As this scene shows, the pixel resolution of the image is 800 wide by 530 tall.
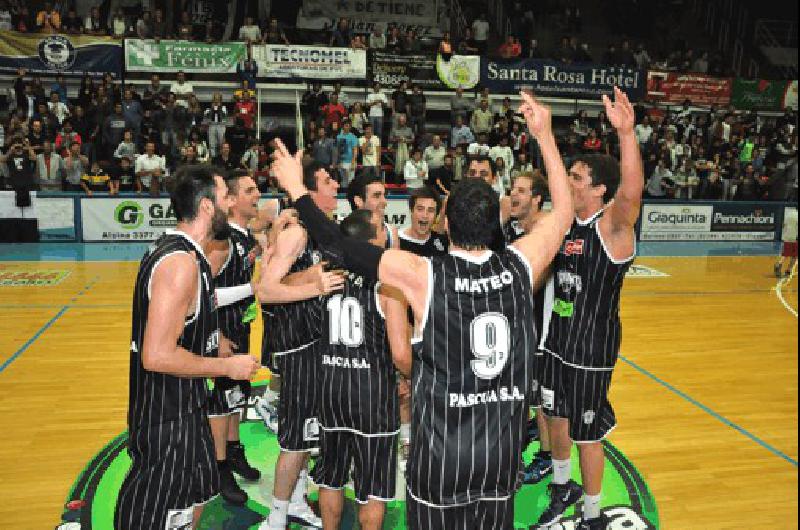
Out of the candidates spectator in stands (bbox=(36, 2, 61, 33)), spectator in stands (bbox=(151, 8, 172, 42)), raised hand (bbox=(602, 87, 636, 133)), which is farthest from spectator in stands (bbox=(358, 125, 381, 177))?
raised hand (bbox=(602, 87, 636, 133))

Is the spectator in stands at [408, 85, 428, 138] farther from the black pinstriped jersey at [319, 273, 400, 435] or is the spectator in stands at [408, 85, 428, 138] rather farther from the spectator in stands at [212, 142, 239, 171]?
the black pinstriped jersey at [319, 273, 400, 435]

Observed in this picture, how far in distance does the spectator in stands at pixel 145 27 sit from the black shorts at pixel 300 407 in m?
18.7

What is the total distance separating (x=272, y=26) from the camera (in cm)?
2202

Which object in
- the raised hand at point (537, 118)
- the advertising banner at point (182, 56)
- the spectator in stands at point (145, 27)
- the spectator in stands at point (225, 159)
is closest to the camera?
the raised hand at point (537, 118)

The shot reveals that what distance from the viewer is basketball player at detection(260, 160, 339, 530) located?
4.64 meters

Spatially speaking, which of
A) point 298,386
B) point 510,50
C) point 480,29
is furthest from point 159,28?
point 298,386

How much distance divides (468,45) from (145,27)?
11.4m

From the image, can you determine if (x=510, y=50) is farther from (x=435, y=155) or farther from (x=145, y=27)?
(x=145, y=27)

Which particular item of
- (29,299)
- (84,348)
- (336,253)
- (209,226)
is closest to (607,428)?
(336,253)

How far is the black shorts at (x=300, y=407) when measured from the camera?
4613 mm

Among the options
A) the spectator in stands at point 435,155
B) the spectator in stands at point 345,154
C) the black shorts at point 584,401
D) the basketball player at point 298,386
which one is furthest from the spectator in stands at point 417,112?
the black shorts at point 584,401

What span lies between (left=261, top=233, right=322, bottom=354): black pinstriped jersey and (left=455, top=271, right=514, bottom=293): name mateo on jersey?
6.34ft

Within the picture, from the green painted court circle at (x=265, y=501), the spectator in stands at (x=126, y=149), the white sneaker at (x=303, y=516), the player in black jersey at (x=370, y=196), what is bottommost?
the green painted court circle at (x=265, y=501)

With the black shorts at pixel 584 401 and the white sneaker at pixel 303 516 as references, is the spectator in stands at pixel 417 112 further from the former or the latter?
the white sneaker at pixel 303 516
